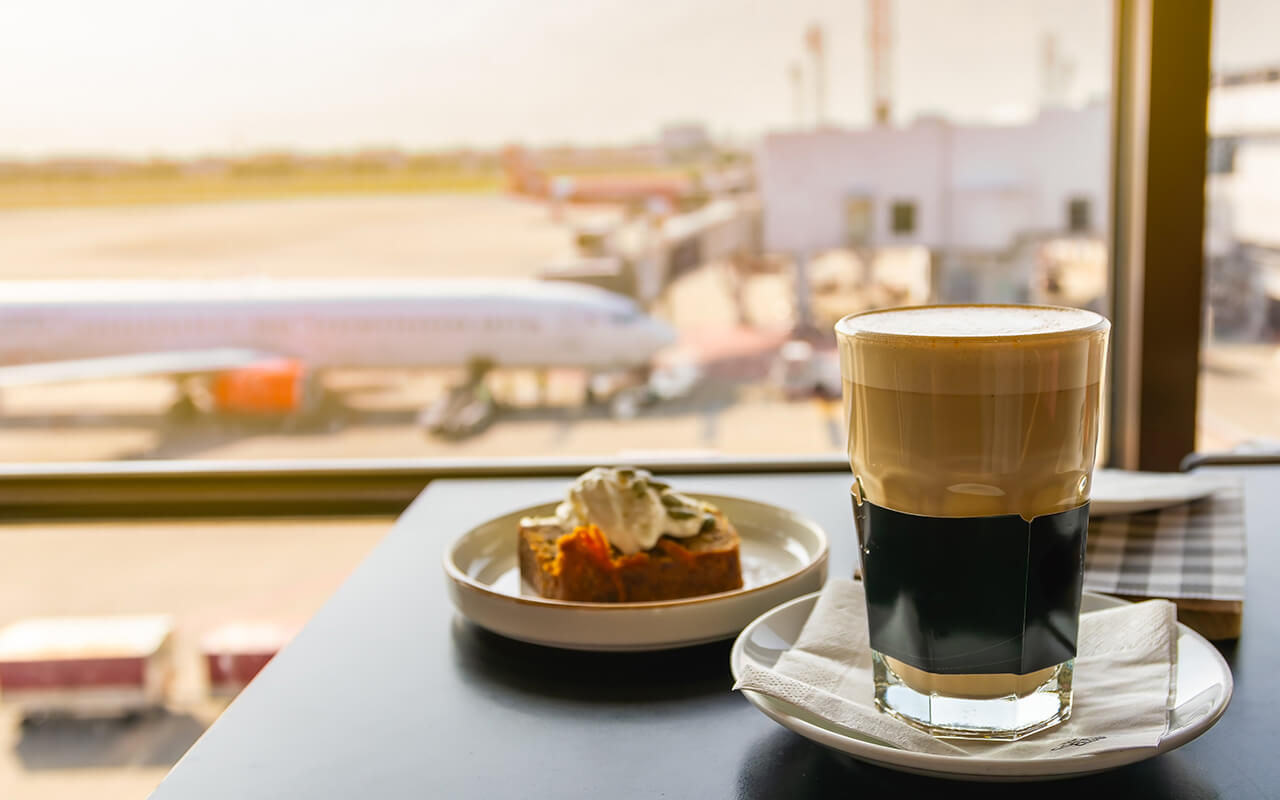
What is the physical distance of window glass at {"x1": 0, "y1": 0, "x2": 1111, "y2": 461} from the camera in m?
3.35

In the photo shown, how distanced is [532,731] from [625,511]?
132 mm

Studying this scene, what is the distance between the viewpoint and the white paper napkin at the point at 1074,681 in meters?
0.33

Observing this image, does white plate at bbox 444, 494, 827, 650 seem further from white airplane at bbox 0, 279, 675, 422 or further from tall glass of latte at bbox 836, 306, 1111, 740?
white airplane at bbox 0, 279, 675, 422

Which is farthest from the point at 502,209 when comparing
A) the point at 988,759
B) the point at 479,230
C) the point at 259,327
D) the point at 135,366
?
the point at 988,759

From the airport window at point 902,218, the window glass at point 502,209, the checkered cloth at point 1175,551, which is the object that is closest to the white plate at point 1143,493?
the checkered cloth at point 1175,551

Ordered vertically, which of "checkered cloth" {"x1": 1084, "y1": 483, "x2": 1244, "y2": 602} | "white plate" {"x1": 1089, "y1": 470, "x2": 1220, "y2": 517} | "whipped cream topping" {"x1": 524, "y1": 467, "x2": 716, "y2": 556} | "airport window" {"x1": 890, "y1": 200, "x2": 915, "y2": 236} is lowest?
"airport window" {"x1": 890, "y1": 200, "x2": 915, "y2": 236}

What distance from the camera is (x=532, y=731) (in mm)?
390

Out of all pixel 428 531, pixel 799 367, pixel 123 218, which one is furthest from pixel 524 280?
pixel 428 531

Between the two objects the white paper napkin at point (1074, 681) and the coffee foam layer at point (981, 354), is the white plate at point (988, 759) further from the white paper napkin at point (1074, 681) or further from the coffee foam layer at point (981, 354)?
the coffee foam layer at point (981, 354)

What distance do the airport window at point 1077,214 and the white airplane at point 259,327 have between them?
143 inches

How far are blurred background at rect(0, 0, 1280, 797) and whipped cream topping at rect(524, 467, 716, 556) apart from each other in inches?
39.2

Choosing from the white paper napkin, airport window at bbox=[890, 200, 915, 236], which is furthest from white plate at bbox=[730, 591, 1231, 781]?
airport window at bbox=[890, 200, 915, 236]

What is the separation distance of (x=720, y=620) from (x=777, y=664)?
0.20 feet

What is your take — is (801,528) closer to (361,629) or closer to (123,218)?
(361,629)
